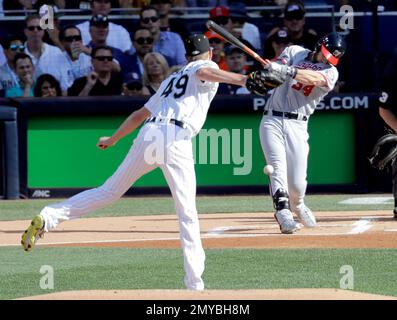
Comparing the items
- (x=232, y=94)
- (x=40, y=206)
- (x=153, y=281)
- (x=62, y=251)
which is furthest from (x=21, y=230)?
(x=232, y=94)

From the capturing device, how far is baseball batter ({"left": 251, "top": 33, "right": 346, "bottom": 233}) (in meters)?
10.4

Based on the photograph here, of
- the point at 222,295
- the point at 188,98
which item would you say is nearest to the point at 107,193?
the point at 188,98

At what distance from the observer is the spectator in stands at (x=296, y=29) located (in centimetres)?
1491

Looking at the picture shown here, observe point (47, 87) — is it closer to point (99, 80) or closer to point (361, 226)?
point (99, 80)

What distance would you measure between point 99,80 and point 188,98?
25.2 feet

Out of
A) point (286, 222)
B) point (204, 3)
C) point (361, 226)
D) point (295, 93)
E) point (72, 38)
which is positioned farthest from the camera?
point (204, 3)

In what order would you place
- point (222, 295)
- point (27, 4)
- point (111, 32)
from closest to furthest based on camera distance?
point (222, 295) < point (111, 32) < point (27, 4)

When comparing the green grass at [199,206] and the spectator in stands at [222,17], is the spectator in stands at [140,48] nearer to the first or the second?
the spectator in stands at [222,17]

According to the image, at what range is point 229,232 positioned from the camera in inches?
423

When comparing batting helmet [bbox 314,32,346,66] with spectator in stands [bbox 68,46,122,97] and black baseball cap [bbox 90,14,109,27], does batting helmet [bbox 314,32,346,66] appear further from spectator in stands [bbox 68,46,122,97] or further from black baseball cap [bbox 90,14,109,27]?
black baseball cap [bbox 90,14,109,27]

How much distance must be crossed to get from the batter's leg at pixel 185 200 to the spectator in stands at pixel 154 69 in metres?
7.59

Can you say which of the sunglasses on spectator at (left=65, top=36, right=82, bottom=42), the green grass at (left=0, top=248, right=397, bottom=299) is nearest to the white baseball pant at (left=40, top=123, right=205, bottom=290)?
the green grass at (left=0, top=248, right=397, bottom=299)
